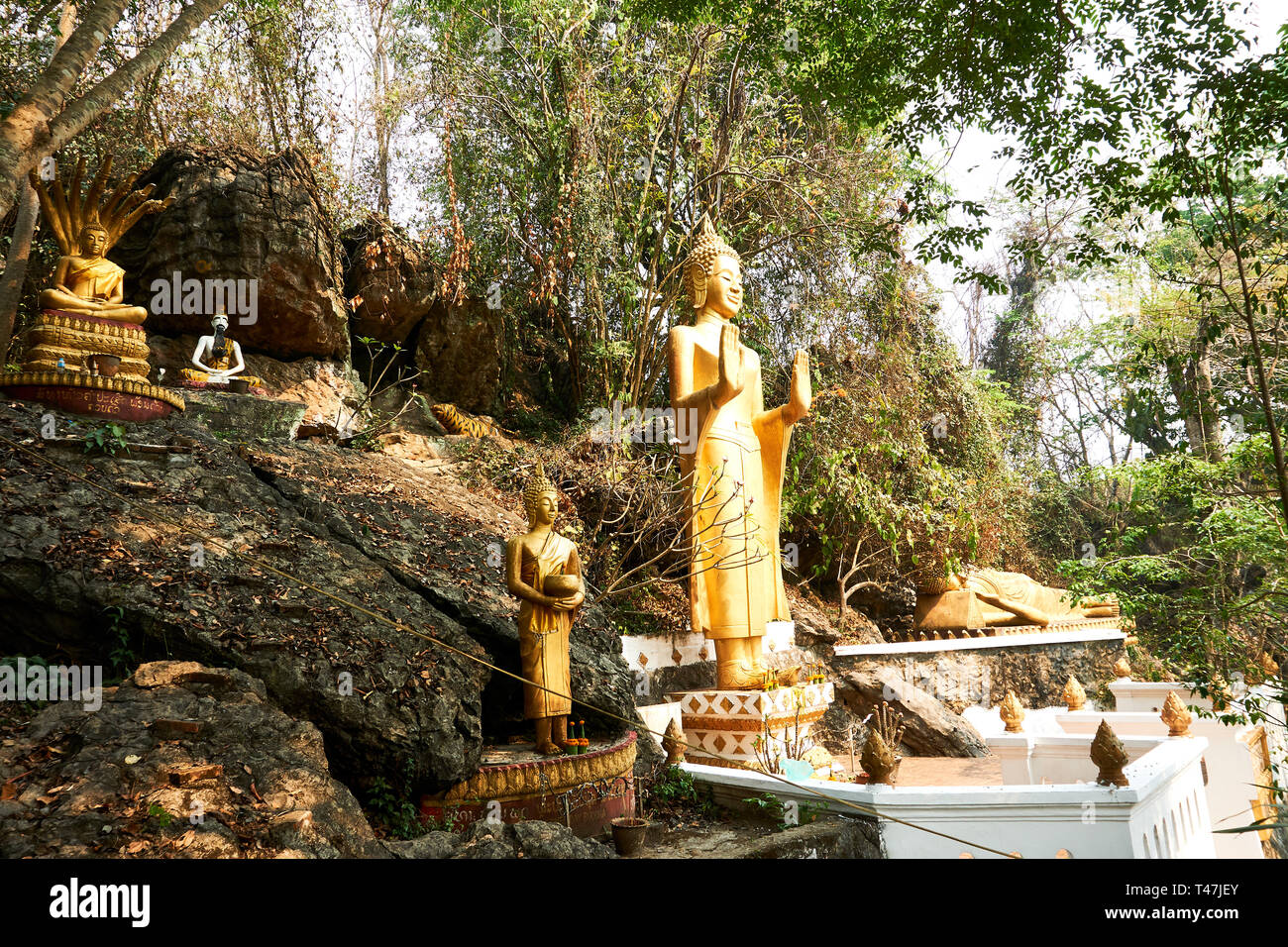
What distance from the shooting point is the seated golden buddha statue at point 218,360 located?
7.87 m

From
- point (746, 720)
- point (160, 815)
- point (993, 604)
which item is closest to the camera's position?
point (160, 815)

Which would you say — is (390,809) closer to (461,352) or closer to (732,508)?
(732,508)

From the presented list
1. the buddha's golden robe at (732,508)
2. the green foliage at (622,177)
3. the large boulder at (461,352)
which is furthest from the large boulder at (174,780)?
the large boulder at (461,352)

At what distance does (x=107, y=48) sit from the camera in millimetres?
9438

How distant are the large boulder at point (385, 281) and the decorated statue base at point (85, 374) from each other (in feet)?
15.5

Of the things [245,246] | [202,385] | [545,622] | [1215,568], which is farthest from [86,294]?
[1215,568]

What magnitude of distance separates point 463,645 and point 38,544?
2.29m

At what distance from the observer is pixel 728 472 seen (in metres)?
7.52

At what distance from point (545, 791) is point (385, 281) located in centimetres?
820

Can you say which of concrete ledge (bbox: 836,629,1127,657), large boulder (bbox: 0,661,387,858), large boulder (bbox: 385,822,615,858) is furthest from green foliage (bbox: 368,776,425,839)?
concrete ledge (bbox: 836,629,1127,657)

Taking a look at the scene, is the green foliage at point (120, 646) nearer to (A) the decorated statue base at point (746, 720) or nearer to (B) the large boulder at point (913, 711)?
(A) the decorated statue base at point (746, 720)

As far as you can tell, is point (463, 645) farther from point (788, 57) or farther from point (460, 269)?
point (460, 269)
